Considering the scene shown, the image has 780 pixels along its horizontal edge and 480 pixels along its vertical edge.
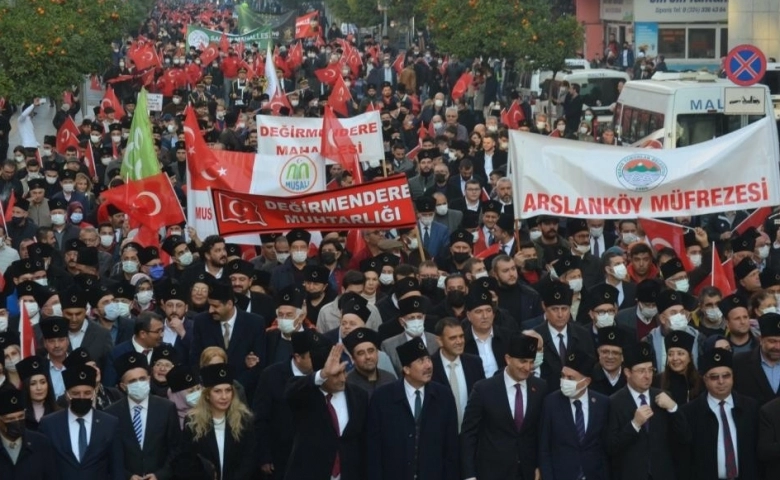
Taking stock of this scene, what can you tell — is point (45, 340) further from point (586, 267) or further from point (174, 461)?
point (586, 267)

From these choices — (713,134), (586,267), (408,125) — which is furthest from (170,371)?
(408,125)

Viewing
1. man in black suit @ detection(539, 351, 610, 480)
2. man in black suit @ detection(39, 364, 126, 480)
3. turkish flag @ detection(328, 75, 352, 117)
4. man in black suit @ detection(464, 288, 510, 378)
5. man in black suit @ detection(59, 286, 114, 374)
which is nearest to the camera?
man in black suit @ detection(39, 364, 126, 480)

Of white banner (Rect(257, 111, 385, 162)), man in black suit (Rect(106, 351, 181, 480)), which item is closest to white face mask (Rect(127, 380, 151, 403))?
man in black suit (Rect(106, 351, 181, 480))

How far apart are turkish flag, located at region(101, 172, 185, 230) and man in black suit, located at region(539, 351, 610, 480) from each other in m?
7.80

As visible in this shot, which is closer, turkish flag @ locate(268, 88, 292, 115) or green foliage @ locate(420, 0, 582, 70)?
turkish flag @ locate(268, 88, 292, 115)

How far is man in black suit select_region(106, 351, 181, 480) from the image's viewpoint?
10898mm

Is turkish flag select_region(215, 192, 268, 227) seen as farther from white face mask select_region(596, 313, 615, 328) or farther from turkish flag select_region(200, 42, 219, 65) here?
turkish flag select_region(200, 42, 219, 65)

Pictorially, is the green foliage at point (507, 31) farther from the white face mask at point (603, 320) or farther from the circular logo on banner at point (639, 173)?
the white face mask at point (603, 320)

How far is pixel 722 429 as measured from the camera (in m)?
10.8

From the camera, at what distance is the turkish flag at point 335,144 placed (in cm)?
2131

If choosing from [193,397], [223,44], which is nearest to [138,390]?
[193,397]

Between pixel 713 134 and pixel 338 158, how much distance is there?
20.8ft

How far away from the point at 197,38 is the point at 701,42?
550 inches

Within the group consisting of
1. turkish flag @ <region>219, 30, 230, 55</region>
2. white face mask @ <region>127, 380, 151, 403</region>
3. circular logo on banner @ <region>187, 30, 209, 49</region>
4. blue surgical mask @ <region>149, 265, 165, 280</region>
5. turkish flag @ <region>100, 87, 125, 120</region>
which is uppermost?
white face mask @ <region>127, 380, 151, 403</region>
